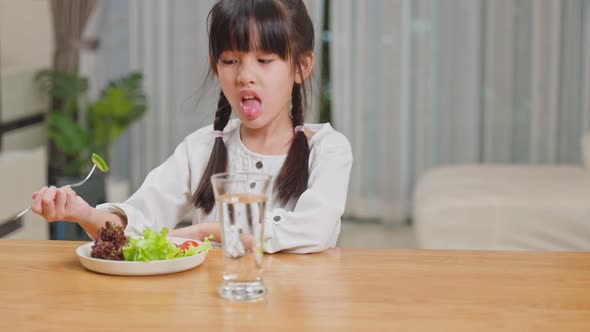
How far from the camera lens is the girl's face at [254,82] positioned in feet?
5.39

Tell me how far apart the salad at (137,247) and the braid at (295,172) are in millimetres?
390

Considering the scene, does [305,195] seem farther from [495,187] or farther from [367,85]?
[367,85]

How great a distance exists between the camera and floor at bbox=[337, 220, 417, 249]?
4797 mm

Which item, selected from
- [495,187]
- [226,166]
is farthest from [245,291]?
[495,187]

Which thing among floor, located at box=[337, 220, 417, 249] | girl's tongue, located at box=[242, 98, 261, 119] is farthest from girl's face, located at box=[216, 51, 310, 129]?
floor, located at box=[337, 220, 417, 249]

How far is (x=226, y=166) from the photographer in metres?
1.83

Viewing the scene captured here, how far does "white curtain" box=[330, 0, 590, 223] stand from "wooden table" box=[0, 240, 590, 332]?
3.83m

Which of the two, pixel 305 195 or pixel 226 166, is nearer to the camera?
pixel 305 195

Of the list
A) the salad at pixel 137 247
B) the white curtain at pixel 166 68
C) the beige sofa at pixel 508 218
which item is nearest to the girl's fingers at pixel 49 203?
the salad at pixel 137 247

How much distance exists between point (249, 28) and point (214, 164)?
323mm

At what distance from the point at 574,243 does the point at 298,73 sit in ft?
7.10

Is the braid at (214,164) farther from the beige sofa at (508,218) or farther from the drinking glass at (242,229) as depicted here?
the beige sofa at (508,218)

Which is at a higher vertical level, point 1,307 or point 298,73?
point 298,73

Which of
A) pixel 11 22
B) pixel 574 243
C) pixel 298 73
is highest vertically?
pixel 11 22
